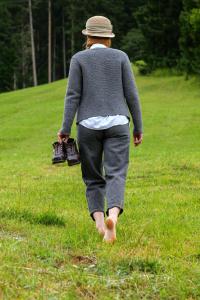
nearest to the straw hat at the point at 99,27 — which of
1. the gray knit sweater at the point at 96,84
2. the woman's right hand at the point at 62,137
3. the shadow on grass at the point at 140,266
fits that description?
the gray knit sweater at the point at 96,84

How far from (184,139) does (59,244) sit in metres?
17.1

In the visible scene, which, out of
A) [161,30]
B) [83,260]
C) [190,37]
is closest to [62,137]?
[83,260]

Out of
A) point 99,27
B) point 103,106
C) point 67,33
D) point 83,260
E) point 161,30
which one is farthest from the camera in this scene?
point 67,33

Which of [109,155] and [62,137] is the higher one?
[62,137]

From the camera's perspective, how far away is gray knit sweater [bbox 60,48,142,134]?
19.2 ft

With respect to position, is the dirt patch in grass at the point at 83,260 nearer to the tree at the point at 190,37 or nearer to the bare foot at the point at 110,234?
the bare foot at the point at 110,234

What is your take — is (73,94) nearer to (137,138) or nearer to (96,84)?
(96,84)

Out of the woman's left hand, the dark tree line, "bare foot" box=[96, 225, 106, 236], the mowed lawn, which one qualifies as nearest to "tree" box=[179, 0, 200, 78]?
the dark tree line

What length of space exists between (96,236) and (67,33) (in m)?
64.0

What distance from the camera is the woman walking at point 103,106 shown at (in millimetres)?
5836

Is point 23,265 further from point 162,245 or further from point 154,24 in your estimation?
point 154,24

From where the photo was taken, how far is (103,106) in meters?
5.83

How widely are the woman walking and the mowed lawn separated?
23.5 inches

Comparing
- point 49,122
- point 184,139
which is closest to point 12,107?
point 49,122
